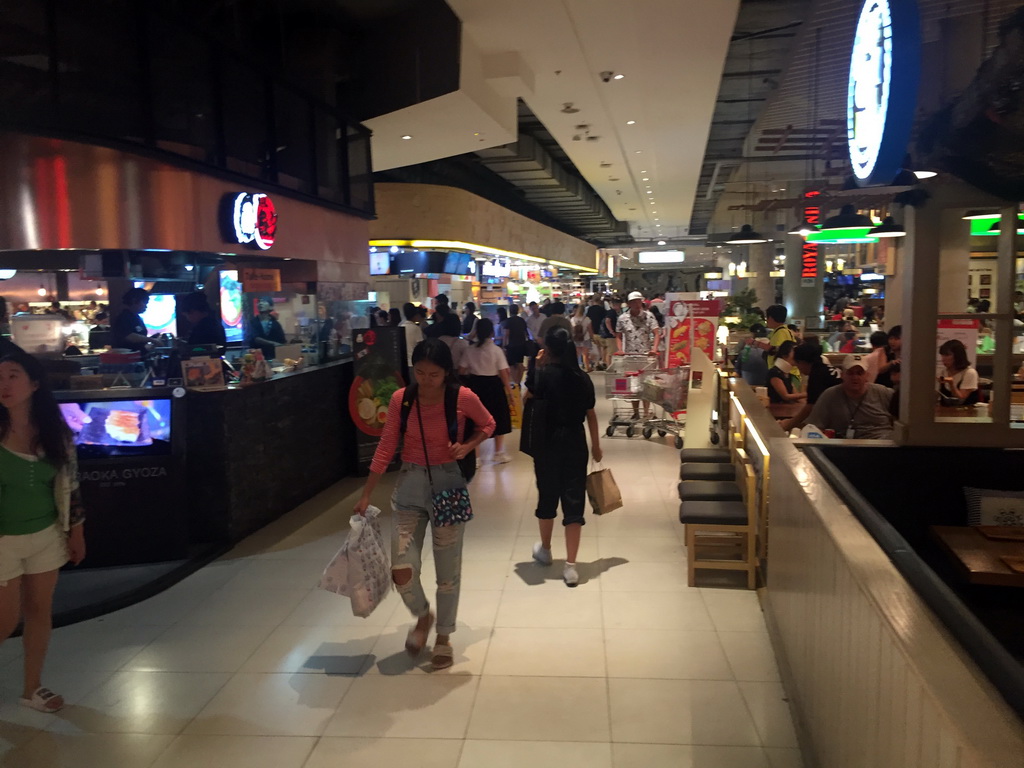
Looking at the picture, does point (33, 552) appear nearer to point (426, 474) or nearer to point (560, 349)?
point (426, 474)

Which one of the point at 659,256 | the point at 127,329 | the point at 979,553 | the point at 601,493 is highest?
the point at 659,256

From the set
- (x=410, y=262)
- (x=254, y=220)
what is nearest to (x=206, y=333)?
(x=254, y=220)

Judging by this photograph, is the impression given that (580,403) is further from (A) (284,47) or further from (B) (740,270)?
(B) (740,270)

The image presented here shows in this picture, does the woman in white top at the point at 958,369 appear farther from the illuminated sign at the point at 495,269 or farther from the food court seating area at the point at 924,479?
the illuminated sign at the point at 495,269

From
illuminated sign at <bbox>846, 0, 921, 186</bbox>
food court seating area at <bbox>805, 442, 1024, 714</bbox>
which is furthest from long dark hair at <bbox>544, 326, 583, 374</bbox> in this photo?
illuminated sign at <bbox>846, 0, 921, 186</bbox>

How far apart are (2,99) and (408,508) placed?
371 cm

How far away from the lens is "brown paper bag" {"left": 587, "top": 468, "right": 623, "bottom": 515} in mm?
4980

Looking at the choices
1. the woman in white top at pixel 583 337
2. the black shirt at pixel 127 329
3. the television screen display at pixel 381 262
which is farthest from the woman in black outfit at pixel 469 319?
the black shirt at pixel 127 329

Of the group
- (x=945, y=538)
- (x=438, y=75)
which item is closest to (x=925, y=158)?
(x=945, y=538)

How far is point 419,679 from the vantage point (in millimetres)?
3621

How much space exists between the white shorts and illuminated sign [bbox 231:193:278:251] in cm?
307

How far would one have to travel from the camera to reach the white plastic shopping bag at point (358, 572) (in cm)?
351

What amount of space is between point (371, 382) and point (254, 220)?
6.28ft

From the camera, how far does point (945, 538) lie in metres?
3.50
